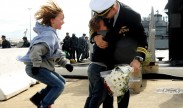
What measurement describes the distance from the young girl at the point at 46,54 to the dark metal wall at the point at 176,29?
9205mm

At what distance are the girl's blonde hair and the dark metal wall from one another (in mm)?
9247

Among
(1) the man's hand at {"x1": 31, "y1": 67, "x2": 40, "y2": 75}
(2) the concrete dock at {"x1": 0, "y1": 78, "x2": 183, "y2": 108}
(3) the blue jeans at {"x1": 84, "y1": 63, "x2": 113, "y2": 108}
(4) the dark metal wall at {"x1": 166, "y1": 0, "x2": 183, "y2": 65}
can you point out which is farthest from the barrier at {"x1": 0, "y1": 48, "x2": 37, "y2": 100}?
(4) the dark metal wall at {"x1": 166, "y1": 0, "x2": 183, "y2": 65}

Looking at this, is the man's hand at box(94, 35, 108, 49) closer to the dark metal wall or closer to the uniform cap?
the uniform cap

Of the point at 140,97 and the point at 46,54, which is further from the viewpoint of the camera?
the point at 140,97

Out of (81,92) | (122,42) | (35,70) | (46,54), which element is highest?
(122,42)

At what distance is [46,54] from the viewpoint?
4.41m

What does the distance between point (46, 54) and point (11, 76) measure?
11.3 ft

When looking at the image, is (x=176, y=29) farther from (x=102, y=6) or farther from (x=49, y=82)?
(x=102, y=6)

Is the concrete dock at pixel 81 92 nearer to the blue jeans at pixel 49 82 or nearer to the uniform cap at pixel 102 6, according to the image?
the blue jeans at pixel 49 82

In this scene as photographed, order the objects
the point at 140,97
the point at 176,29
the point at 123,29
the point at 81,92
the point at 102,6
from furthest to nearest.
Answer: the point at 176,29 < the point at 81,92 < the point at 140,97 < the point at 123,29 < the point at 102,6

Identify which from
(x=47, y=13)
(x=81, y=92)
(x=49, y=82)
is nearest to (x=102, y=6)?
(x=47, y=13)

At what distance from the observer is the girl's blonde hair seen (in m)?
4.50

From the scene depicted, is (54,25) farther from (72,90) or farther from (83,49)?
(83,49)

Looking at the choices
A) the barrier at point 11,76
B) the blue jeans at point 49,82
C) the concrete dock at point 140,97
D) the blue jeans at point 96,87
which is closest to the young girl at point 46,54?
the blue jeans at point 49,82
